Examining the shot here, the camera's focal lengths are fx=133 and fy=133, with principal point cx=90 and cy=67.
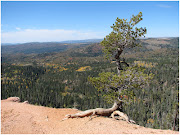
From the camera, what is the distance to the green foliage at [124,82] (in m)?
17.8

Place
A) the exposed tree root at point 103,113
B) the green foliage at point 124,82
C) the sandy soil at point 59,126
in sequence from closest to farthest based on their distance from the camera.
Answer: the sandy soil at point 59,126 → the green foliage at point 124,82 → the exposed tree root at point 103,113

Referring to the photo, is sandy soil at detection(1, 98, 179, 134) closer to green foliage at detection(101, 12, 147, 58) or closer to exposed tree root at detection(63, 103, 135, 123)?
exposed tree root at detection(63, 103, 135, 123)

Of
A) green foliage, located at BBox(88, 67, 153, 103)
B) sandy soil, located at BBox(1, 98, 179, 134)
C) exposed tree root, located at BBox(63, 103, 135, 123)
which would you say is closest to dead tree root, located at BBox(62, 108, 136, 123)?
exposed tree root, located at BBox(63, 103, 135, 123)

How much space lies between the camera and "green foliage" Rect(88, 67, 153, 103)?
1781 centimetres

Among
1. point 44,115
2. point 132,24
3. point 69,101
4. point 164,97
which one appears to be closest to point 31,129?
point 44,115

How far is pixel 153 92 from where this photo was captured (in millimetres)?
166500

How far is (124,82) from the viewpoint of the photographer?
62.3ft

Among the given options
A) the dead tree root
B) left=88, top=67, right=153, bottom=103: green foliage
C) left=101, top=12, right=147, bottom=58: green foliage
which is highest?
left=101, top=12, right=147, bottom=58: green foliage

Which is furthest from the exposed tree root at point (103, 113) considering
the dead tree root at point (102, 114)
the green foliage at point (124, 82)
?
the green foliage at point (124, 82)

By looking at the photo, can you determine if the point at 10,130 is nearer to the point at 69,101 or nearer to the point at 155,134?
the point at 155,134

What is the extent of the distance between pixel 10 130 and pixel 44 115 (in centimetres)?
582

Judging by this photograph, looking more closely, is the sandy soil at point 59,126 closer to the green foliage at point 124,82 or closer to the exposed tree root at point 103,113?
the exposed tree root at point 103,113

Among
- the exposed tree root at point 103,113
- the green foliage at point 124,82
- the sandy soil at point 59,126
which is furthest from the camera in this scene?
the exposed tree root at point 103,113

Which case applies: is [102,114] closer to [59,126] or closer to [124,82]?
[124,82]
